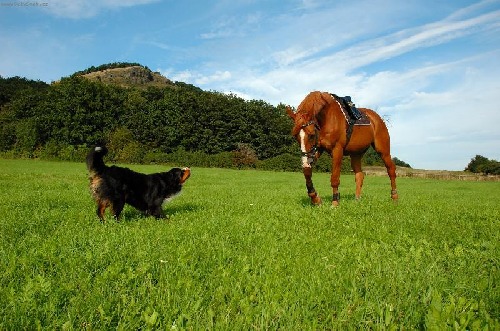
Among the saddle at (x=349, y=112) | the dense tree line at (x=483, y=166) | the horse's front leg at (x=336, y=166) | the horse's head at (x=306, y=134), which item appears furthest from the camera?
the dense tree line at (x=483, y=166)

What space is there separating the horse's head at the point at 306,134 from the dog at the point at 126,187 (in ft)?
11.3

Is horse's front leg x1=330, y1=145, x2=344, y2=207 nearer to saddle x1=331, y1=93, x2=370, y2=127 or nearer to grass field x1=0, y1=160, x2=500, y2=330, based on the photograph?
saddle x1=331, y1=93, x2=370, y2=127

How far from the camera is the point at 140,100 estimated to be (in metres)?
86.7

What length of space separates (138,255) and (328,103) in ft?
25.8

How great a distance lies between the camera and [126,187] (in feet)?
29.9

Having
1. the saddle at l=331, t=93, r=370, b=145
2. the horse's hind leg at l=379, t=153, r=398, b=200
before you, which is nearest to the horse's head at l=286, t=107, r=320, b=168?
the saddle at l=331, t=93, r=370, b=145

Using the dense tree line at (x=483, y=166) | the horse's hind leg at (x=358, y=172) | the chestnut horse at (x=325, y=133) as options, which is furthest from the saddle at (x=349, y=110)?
the dense tree line at (x=483, y=166)

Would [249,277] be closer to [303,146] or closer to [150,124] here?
[303,146]

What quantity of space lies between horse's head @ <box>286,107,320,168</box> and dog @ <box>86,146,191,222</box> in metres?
3.44

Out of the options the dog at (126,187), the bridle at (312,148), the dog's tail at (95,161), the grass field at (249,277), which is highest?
the bridle at (312,148)

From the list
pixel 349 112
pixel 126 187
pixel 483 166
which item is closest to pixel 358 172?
pixel 349 112

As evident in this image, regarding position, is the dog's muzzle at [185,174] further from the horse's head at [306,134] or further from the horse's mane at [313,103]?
the horse's mane at [313,103]

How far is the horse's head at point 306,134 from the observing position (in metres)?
10.1

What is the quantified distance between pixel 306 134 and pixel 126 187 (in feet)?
16.8
